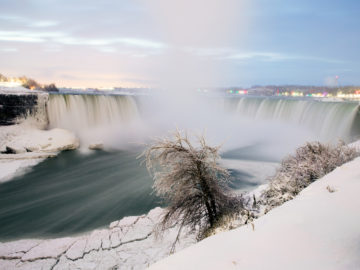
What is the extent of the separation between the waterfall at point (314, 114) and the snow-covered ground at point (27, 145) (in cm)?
2657

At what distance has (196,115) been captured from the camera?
49.2 m

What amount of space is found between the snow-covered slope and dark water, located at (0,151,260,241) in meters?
5.37

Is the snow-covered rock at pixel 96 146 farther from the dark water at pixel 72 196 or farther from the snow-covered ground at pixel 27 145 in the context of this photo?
the dark water at pixel 72 196

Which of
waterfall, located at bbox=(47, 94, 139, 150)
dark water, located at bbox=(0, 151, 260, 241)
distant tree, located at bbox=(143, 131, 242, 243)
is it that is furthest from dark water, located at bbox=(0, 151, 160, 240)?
waterfall, located at bbox=(47, 94, 139, 150)

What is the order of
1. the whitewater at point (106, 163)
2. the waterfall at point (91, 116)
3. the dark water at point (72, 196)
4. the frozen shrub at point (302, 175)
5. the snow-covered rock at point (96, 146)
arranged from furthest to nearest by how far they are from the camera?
the waterfall at point (91, 116)
the snow-covered rock at point (96, 146)
the dark water at point (72, 196)
the whitewater at point (106, 163)
the frozen shrub at point (302, 175)

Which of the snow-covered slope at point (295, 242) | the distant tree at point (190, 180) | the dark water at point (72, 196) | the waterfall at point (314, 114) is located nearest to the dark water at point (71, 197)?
the dark water at point (72, 196)

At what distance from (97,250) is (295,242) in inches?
272

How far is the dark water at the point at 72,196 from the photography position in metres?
10.2

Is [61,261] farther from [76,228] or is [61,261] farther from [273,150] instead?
[273,150]

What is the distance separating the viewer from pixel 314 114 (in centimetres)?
2620

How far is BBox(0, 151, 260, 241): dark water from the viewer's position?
1022cm

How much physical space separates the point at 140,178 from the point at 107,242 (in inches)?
329

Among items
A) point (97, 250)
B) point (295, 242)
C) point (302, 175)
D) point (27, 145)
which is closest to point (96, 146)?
point (27, 145)

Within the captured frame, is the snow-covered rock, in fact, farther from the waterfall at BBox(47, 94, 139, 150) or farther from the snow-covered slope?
the snow-covered slope
